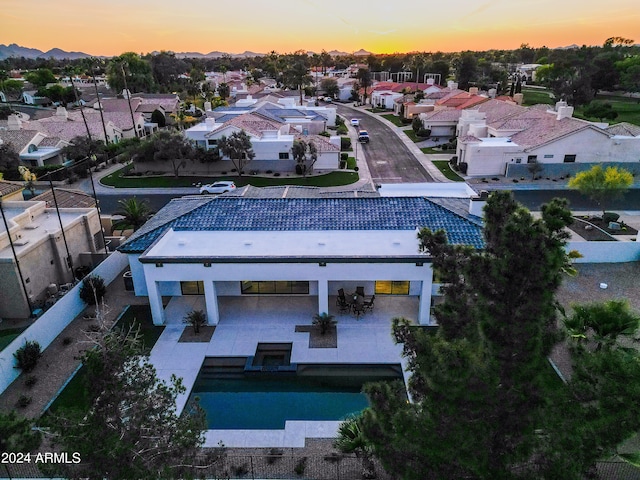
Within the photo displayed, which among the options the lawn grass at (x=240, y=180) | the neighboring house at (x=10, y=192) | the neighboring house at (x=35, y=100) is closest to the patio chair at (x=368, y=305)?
the lawn grass at (x=240, y=180)

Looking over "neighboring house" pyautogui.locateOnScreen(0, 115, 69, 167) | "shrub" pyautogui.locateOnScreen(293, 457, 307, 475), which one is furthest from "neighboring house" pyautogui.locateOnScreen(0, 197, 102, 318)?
"neighboring house" pyautogui.locateOnScreen(0, 115, 69, 167)

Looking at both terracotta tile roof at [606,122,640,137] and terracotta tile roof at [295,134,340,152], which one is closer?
terracotta tile roof at [606,122,640,137]

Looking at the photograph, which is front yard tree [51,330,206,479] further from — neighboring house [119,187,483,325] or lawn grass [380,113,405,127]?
lawn grass [380,113,405,127]

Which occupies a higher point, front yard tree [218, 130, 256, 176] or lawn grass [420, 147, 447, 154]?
front yard tree [218, 130, 256, 176]

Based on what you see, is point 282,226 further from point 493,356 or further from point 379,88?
point 379,88

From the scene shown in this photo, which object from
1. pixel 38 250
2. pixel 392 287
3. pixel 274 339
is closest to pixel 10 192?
pixel 38 250

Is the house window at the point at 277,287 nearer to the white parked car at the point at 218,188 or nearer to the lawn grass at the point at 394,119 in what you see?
the white parked car at the point at 218,188
